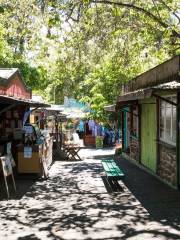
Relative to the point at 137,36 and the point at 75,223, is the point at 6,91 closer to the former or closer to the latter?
the point at 137,36

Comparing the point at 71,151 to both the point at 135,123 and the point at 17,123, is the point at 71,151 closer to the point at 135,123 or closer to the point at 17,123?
the point at 135,123

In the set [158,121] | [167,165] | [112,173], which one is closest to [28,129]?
[112,173]

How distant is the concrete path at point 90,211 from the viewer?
320 inches

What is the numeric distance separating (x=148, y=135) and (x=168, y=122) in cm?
316

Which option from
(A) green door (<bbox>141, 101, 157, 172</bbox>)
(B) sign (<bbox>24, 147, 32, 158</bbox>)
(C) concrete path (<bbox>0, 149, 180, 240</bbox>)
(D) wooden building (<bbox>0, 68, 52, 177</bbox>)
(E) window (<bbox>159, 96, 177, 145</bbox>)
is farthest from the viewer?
(A) green door (<bbox>141, 101, 157, 172</bbox>)

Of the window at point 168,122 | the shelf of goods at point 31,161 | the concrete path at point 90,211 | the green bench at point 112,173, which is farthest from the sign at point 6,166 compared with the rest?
the window at point 168,122

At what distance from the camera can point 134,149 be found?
779 inches

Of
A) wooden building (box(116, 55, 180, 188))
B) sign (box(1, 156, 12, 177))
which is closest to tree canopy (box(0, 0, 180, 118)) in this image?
wooden building (box(116, 55, 180, 188))

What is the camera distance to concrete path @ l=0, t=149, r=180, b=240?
812cm

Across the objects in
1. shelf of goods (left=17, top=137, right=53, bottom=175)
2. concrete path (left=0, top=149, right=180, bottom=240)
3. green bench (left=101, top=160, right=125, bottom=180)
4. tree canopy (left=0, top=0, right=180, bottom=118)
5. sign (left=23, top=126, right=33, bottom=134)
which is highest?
tree canopy (left=0, top=0, right=180, bottom=118)

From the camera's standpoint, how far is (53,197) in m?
11.7

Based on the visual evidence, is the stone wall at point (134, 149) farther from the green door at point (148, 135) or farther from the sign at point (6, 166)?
the sign at point (6, 166)

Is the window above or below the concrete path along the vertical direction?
above

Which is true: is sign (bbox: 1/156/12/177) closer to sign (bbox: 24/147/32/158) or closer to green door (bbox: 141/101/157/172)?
sign (bbox: 24/147/32/158)
